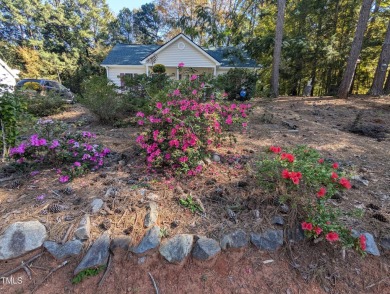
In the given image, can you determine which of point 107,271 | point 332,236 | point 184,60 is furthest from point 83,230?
point 184,60

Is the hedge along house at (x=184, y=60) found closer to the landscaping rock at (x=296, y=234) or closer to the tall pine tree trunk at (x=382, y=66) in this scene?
the tall pine tree trunk at (x=382, y=66)

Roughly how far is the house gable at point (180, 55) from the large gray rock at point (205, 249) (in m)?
12.1

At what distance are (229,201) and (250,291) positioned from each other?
2.40 feet

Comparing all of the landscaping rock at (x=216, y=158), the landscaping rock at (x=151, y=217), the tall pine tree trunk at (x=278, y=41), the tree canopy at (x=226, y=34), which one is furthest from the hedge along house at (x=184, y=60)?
the landscaping rock at (x=151, y=217)

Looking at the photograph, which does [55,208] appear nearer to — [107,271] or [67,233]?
[67,233]

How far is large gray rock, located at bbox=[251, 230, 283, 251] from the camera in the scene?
168 centimetres

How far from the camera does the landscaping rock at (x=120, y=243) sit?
159 centimetres

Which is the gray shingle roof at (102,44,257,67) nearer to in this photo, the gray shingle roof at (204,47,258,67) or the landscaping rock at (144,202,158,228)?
the gray shingle roof at (204,47,258,67)

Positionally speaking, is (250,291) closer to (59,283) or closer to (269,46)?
(59,283)

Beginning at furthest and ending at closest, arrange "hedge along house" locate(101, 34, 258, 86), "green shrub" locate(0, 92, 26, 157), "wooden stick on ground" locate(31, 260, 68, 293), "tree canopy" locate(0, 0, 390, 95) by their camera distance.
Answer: "hedge along house" locate(101, 34, 258, 86) → "tree canopy" locate(0, 0, 390, 95) → "green shrub" locate(0, 92, 26, 157) → "wooden stick on ground" locate(31, 260, 68, 293)

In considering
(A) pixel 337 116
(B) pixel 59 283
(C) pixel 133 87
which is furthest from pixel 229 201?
(A) pixel 337 116

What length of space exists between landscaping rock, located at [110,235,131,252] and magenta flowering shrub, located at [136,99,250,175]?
2.84 feet

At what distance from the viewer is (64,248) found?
1561mm

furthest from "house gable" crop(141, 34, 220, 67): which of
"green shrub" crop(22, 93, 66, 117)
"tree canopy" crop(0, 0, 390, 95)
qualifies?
"green shrub" crop(22, 93, 66, 117)
